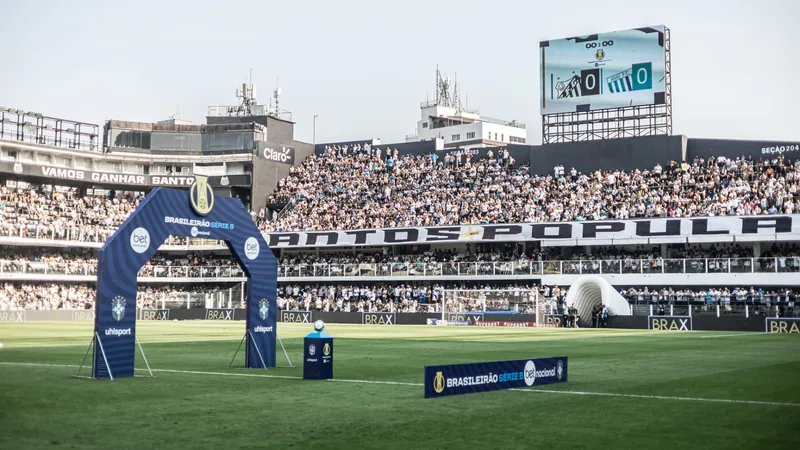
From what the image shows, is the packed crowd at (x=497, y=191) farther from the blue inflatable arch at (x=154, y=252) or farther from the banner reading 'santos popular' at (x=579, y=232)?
the blue inflatable arch at (x=154, y=252)

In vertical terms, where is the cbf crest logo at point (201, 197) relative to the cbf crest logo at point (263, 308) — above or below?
above

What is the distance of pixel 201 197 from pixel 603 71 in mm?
57092

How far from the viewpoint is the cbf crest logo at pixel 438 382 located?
49.0 feet

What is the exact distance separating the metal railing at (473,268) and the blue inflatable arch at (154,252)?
4242 centimetres

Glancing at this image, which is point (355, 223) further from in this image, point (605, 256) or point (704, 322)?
point (704, 322)

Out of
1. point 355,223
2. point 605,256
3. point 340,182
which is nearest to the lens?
point 605,256

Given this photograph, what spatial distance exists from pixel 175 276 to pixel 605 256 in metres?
38.4

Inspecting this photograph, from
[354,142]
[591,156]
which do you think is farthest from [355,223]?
[591,156]

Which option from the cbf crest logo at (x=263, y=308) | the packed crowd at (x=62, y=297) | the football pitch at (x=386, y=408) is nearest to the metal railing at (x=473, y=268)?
the packed crowd at (x=62, y=297)

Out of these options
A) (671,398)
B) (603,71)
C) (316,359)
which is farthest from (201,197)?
(603,71)

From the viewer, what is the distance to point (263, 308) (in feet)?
72.4

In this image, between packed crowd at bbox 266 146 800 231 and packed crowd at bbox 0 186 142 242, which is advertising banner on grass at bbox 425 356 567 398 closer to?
packed crowd at bbox 266 146 800 231

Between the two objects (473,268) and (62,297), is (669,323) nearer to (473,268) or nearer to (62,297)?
(473,268)

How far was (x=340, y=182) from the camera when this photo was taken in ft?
274
